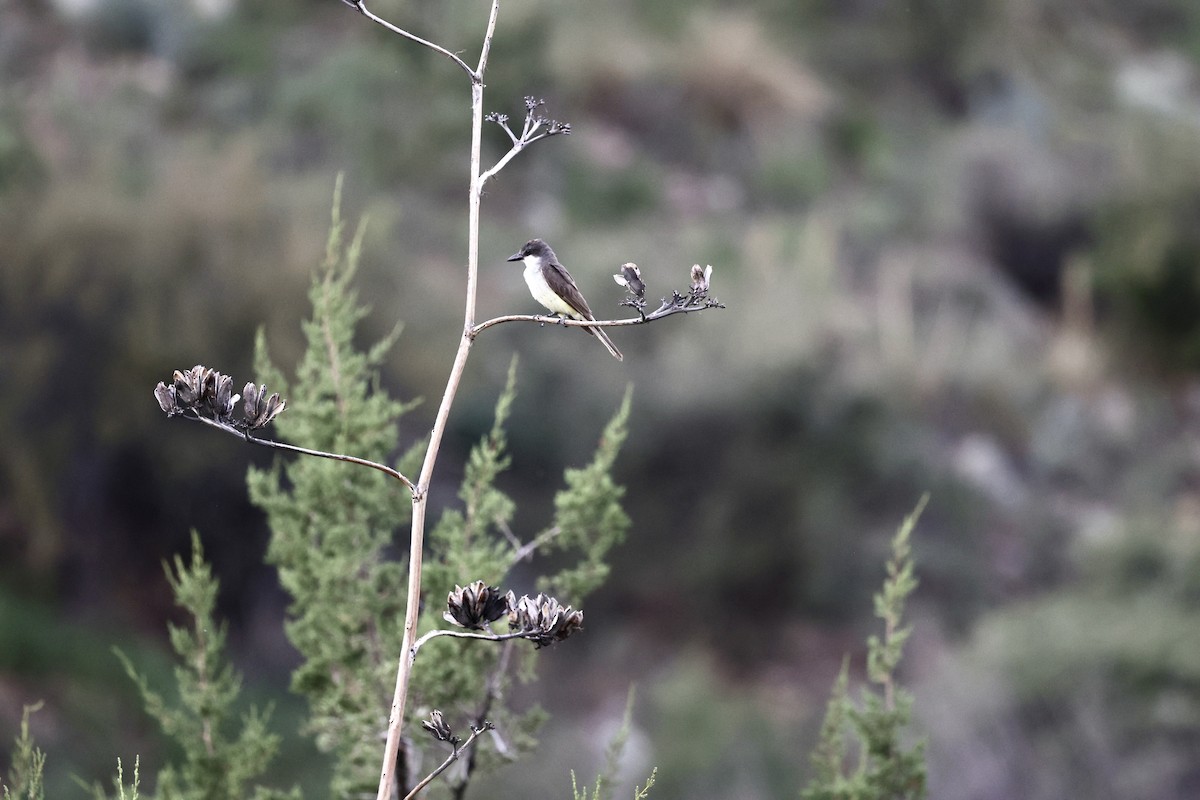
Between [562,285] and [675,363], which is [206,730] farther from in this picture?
[675,363]

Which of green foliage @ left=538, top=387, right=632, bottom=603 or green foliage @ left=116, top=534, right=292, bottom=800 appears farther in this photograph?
green foliage @ left=538, top=387, right=632, bottom=603

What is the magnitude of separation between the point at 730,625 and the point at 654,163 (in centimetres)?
1130

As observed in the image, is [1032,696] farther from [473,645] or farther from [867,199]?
[867,199]

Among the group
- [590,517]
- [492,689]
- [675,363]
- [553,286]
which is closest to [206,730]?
[492,689]

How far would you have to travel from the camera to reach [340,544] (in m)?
4.05

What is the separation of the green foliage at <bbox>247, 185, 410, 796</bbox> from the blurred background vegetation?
6.75 metres

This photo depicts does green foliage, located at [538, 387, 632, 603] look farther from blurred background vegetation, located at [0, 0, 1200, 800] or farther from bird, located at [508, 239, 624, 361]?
blurred background vegetation, located at [0, 0, 1200, 800]

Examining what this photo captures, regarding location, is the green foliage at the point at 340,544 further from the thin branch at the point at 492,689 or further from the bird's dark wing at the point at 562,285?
→ the bird's dark wing at the point at 562,285

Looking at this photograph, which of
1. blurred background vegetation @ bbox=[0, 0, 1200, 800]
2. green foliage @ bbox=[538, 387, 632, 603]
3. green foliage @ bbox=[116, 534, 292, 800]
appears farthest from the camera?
blurred background vegetation @ bbox=[0, 0, 1200, 800]

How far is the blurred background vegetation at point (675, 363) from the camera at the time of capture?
1275 cm

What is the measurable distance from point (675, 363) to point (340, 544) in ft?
44.9

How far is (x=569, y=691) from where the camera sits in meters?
15.8

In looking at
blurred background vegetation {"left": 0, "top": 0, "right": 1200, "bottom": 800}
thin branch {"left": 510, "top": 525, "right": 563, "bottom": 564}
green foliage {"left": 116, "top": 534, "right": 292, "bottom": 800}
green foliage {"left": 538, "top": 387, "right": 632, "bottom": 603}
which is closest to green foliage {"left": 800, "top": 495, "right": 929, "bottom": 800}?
green foliage {"left": 538, "top": 387, "right": 632, "bottom": 603}

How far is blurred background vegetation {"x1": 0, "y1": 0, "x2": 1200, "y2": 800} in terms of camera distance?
1275 centimetres
